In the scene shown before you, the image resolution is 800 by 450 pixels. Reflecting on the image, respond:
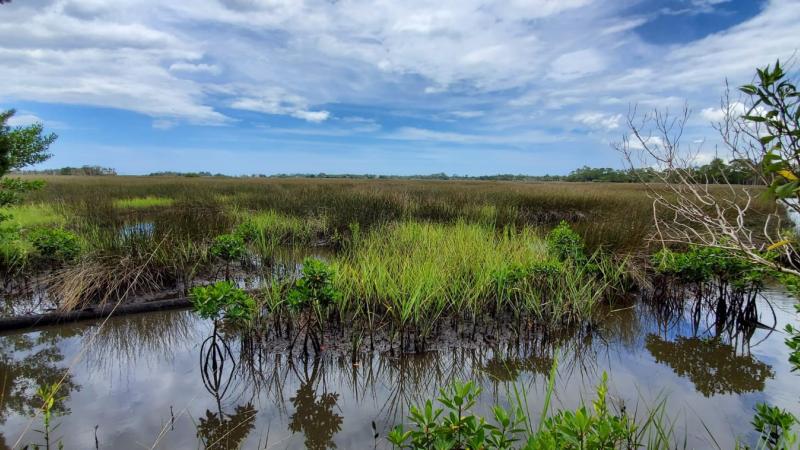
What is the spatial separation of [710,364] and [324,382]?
3.81 m

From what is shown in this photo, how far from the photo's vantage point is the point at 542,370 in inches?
152

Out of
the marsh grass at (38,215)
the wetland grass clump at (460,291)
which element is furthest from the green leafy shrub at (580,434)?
the marsh grass at (38,215)

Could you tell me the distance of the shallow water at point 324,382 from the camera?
2.89 metres

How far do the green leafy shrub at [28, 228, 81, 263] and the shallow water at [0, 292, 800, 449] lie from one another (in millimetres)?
1616

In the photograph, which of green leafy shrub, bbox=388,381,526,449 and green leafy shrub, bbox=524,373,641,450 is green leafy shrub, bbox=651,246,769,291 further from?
green leafy shrub, bbox=388,381,526,449

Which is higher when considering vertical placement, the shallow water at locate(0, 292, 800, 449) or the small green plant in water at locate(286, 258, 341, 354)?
the small green plant in water at locate(286, 258, 341, 354)

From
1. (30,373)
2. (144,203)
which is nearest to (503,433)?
(30,373)

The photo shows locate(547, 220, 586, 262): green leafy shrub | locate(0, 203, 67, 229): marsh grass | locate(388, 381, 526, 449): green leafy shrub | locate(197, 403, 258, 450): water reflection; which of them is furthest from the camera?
locate(0, 203, 67, 229): marsh grass

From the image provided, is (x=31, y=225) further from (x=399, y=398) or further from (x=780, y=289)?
(x=780, y=289)

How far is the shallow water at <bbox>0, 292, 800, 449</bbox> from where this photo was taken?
9.49ft

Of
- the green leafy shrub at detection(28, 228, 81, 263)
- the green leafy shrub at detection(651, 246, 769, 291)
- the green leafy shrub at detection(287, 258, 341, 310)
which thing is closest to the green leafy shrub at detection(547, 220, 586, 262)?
the green leafy shrub at detection(651, 246, 769, 291)

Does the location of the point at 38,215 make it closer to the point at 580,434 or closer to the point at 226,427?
the point at 226,427

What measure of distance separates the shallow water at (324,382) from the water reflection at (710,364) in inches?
0.7

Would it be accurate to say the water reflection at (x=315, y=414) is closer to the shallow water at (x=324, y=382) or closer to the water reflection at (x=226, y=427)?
the shallow water at (x=324, y=382)
